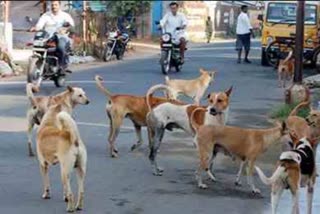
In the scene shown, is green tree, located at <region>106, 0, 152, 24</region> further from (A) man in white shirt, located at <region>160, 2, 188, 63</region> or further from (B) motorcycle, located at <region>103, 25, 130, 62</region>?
(A) man in white shirt, located at <region>160, 2, 188, 63</region>

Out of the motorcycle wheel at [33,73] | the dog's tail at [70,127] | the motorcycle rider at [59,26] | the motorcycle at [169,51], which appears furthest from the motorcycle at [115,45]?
the dog's tail at [70,127]

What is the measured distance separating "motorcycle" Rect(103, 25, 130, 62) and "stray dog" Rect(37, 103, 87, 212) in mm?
19440

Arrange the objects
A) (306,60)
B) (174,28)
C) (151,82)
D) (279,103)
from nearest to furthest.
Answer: (279,103) → (151,82) → (174,28) → (306,60)

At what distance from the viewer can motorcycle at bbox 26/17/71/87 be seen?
1744 cm

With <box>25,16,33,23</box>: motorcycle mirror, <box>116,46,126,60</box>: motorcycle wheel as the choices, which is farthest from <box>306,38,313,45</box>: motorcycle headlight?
<box>25,16,33,23</box>: motorcycle mirror

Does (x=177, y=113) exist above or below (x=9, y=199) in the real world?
above

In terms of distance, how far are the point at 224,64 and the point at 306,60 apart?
3.05 metres

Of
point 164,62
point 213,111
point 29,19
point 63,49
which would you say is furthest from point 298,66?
point 29,19

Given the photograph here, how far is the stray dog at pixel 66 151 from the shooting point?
7.61 m

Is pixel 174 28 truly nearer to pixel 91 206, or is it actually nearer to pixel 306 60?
pixel 306 60

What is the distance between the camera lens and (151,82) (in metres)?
19.6

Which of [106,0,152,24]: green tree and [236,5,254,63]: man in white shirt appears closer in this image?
[236,5,254,63]: man in white shirt

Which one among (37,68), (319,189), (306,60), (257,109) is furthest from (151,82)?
(319,189)

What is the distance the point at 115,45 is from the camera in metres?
28.0
